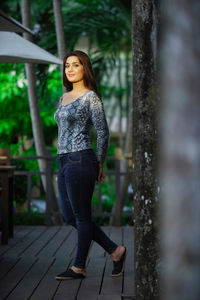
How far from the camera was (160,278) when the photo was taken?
3.22 meters

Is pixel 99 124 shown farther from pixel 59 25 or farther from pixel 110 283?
pixel 59 25

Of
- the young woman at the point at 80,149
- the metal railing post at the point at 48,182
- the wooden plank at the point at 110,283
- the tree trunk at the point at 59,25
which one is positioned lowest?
the wooden plank at the point at 110,283

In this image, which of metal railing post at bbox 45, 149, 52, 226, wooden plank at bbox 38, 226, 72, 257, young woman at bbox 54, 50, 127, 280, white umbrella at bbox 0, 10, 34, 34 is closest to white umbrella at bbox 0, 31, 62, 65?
white umbrella at bbox 0, 10, 34, 34

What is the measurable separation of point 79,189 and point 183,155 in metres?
3.08

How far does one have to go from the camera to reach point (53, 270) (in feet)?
15.7

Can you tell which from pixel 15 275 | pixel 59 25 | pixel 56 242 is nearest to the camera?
pixel 15 275

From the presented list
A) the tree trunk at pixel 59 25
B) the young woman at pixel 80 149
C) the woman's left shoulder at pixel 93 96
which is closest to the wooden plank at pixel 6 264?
the young woman at pixel 80 149

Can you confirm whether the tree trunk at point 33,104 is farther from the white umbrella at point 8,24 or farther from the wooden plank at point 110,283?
the wooden plank at point 110,283

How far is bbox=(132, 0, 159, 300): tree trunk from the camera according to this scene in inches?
123

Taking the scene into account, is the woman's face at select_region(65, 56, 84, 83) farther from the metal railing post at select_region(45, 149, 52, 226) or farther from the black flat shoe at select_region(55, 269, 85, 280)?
the metal railing post at select_region(45, 149, 52, 226)

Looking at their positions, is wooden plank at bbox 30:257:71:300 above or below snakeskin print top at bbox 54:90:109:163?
below

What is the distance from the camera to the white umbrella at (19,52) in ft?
19.4

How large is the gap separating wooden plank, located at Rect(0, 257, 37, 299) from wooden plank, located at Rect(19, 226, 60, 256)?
349mm

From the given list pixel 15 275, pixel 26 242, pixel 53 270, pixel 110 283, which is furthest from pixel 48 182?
pixel 110 283
